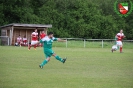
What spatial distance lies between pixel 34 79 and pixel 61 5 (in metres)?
54.4

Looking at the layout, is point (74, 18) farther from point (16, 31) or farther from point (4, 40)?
point (4, 40)

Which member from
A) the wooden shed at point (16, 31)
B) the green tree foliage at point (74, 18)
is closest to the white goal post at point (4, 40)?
the wooden shed at point (16, 31)

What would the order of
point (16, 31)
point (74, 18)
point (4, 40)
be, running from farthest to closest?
1. point (74, 18)
2. point (16, 31)
3. point (4, 40)

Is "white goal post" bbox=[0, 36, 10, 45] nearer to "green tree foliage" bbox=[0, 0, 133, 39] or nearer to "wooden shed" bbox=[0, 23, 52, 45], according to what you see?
"wooden shed" bbox=[0, 23, 52, 45]

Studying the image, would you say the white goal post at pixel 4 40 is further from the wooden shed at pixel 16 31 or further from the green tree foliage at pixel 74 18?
the green tree foliage at pixel 74 18

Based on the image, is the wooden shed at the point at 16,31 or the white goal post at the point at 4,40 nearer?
the wooden shed at the point at 16,31

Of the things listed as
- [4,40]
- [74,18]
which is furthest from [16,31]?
[74,18]

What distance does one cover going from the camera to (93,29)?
65.1 metres

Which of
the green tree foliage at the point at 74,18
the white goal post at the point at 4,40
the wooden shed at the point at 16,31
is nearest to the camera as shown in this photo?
the wooden shed at the point at 16,31

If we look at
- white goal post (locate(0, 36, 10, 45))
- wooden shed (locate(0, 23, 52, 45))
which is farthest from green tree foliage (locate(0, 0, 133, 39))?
white goal post (locate(0, 36, 10, 45))

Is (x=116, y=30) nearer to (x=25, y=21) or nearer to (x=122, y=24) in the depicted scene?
(x=122, y=24)

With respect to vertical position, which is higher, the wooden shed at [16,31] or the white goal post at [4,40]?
the wooden shed at [16,31]

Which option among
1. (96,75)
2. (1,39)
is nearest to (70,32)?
(1,39)

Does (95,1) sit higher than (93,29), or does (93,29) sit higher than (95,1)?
(95,1)
